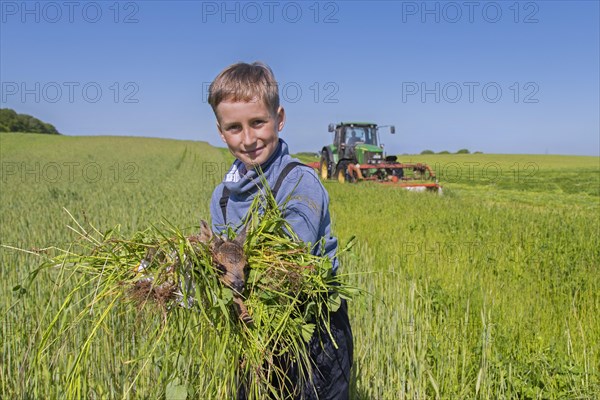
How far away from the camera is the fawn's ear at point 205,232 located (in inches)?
50.3

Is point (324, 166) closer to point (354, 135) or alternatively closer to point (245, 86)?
point (354, 135)

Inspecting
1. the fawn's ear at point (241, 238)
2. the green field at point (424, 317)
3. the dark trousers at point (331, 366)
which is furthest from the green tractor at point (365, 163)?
the fawn's ear at point (241, 238)

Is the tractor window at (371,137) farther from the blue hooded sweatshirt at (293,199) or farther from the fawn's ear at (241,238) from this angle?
the fawn's ear at (241,238)

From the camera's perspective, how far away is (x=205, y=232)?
4.21ft

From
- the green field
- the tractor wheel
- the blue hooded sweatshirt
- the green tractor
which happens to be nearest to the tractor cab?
the green tractor

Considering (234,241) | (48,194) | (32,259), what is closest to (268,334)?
(234,241)

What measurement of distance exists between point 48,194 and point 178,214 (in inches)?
213

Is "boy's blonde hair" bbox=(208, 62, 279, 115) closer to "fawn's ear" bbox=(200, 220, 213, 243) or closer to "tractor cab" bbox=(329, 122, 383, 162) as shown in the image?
"fawn's ear" bbox=(200, 220, 213, 243)

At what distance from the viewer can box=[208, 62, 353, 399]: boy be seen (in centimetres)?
166

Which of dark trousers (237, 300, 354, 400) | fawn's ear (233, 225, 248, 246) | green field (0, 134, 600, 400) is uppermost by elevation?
fawn's ear (233, 225, 248, 246)

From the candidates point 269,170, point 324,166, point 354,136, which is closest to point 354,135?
point 354,136

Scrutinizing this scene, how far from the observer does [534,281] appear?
4.38 metres

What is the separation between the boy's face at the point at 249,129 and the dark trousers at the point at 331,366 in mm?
661

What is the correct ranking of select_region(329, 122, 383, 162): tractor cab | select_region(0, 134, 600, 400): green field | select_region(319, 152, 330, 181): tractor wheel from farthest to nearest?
select_region(319, 152, 330, 181): tractor wheel, select_region(329, 122, 383, 162): tractor cab, select_region(0, 134, 600, 400): green field
